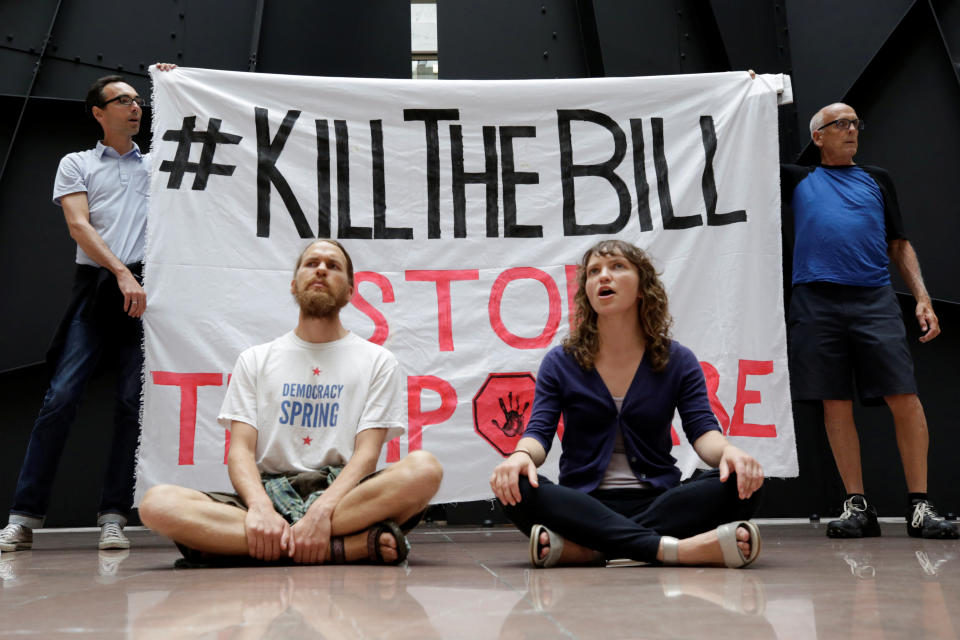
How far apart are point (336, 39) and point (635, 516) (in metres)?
3.58

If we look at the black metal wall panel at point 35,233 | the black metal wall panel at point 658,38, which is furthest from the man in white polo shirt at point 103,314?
the black metal wall panel at point 658,38

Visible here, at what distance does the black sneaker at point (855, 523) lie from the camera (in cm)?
383

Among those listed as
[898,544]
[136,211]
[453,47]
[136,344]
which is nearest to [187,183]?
[136,211]

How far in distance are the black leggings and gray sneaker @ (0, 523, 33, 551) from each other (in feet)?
6.72

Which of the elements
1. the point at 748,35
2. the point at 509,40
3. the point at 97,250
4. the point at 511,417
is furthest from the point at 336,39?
the point at 511,417

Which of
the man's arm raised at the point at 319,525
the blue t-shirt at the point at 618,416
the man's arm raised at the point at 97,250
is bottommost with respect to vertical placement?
the man's arm raised at the point at 319,525

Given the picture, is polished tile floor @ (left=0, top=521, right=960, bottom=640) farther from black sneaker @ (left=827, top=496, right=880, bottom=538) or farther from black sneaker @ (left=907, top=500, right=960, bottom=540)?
black sneaker @ (left=827, top=496, right=880, bottom=538)

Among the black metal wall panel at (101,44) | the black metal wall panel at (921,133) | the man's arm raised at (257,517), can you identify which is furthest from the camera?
the black metal wall panel at (921,133)

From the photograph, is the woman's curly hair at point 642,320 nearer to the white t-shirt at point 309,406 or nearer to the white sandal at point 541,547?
the white sandal at point 541,547

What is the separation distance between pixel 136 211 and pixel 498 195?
5.43 ft

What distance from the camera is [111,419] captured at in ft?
16.4

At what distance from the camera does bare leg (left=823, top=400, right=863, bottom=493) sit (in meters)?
4.04

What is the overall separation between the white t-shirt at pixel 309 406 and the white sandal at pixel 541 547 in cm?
71

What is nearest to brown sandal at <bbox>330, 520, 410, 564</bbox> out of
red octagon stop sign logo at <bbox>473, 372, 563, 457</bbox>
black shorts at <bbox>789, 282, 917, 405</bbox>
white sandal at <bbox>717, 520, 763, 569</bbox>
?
white sandal at <bbox>717, 520, 763, 569</bbox>
